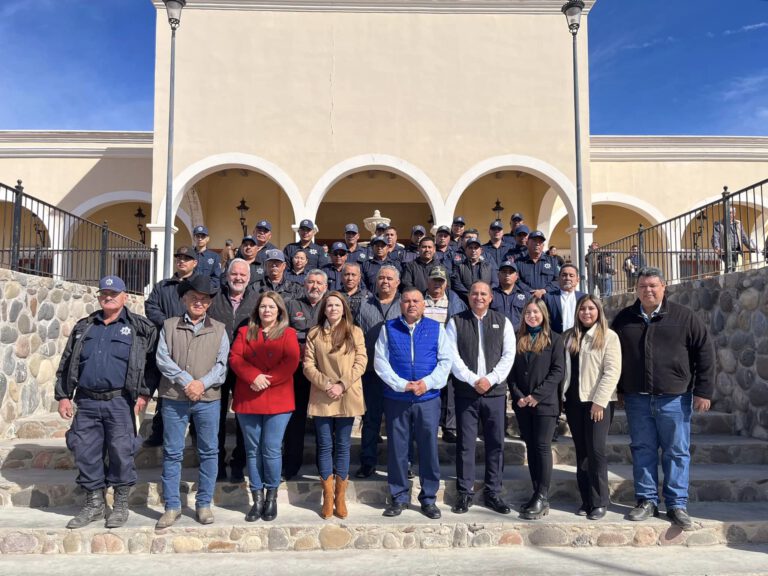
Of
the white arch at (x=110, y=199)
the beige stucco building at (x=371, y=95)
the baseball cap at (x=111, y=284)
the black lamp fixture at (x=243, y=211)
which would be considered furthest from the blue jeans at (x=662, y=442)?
the white arch at (x=110, y=199)

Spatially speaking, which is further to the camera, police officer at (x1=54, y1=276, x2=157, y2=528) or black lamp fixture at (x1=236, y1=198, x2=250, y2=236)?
black lamp fixture at (x1=236, y1=198, x2=250, y2=236)

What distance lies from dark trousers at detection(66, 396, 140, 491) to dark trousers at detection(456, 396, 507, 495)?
8.57 feet

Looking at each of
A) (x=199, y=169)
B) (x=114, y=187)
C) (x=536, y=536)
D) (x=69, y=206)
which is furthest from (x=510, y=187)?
(x=536, y=536)

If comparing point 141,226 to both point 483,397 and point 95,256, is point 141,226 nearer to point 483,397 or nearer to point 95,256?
point 95,256

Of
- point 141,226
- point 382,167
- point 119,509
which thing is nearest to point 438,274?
point 119,509

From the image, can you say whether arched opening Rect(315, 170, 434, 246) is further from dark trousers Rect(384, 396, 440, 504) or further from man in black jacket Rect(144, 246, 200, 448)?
dark trousers Rect(384, 396, 440, 504)

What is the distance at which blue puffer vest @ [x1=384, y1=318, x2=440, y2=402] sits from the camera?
4.52m

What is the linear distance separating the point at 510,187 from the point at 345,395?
12.8 meters

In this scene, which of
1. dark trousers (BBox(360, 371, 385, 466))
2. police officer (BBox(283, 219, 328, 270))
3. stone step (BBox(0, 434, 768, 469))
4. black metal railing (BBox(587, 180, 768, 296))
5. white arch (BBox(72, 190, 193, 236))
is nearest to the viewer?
dark trousers (BBox(360, 371, 385, 466))

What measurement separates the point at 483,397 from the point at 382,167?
8966mm

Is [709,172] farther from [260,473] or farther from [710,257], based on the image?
[260,473]

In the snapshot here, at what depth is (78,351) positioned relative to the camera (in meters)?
4.34

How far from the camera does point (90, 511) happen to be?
429 cm

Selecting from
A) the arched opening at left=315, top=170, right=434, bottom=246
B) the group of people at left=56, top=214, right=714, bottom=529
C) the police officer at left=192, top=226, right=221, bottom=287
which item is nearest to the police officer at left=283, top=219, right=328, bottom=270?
the police officer at left=192, top=226, right=221, bottom=287
